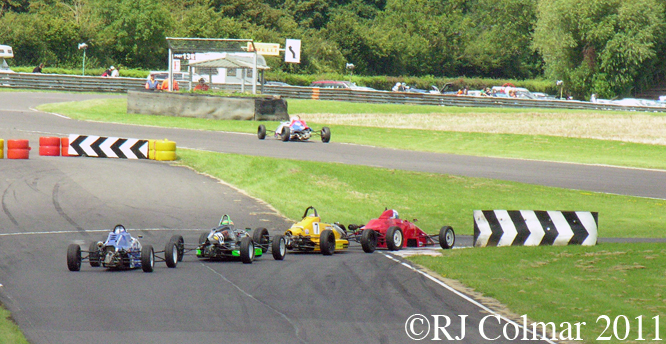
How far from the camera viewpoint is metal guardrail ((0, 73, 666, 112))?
56938mm

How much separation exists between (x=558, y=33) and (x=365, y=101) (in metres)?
29.7

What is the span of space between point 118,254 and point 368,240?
5.21 meters

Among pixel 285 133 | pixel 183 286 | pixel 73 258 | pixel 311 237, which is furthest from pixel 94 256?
pixel 285 133

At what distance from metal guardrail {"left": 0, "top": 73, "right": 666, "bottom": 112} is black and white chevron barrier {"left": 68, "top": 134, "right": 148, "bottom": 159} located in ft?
99.2

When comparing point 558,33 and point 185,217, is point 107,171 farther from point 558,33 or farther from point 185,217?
point 558,33

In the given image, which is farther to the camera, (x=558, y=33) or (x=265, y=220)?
(x=558, y=33)

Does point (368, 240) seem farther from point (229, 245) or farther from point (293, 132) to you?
point (293, 132)

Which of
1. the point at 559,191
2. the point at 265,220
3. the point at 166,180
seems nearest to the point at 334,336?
the point at 265,220

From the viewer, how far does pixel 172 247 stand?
42.3ft

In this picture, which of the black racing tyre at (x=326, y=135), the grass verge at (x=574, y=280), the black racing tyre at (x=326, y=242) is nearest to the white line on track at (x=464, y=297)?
the grass verge at (x=574, y=280)

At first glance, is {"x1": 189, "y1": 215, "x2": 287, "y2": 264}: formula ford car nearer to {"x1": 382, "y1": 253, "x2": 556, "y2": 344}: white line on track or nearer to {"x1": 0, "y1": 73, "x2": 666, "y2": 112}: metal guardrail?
{"x1": 382, "y1": 253, "x2": 556, "y2": 344}: white line on track

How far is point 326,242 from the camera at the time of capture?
49.3ft

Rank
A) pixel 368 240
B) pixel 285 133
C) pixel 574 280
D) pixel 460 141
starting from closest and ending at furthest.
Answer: pixel 574 280, pixel 368 240, pixel 285 133, pixel 460 141

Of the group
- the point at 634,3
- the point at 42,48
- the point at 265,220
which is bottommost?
the point at 265,220
